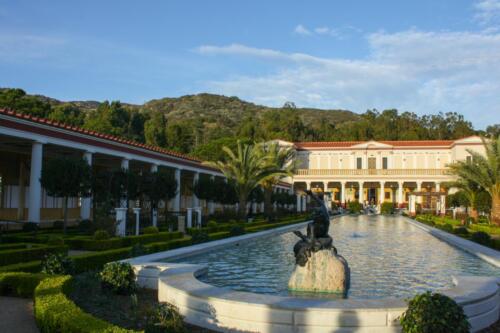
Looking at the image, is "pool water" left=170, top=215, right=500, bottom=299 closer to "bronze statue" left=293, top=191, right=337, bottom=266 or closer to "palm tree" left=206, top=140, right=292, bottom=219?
"bronze statue" left=293, top=191, right=337, bottom=266

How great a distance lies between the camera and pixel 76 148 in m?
22.9

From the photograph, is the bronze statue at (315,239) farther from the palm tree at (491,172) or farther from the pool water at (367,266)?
the palm tree at (491,172)

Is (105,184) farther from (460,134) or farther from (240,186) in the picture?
(460,134)

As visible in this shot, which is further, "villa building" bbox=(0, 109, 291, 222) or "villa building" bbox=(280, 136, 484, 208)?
"villa building" bbox=(280, 136, 484, 208)

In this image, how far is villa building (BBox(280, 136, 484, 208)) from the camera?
6425 cm

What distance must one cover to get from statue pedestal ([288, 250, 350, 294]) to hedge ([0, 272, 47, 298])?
14.9 feet

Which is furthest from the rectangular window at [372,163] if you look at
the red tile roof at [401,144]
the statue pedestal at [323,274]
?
the statue pedestal at [323,274]

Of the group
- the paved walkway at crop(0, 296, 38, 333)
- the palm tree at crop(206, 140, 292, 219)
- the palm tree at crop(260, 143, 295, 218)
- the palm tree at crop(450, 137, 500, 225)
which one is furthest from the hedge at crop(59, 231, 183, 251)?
the palm tree at crop(450, 137, 500, 225)

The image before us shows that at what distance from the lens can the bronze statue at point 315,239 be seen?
866 cm

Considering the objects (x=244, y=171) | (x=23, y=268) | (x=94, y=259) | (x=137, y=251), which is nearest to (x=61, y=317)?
(x=23, y=268)

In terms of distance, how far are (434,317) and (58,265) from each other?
285 inches

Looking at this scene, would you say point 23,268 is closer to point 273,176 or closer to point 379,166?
point 273,176

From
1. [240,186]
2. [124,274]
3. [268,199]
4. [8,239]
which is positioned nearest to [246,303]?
[124,274]

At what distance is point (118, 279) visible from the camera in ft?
28.6
